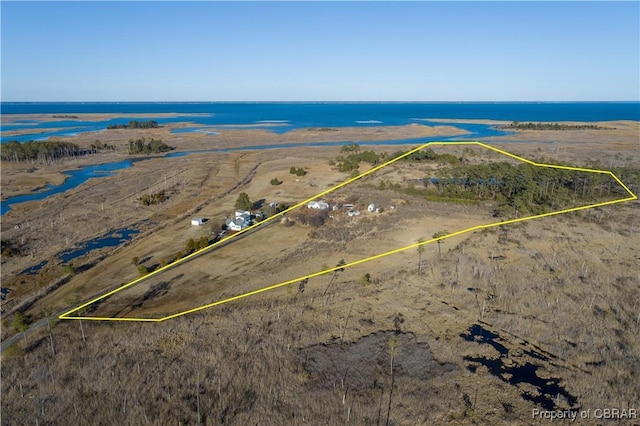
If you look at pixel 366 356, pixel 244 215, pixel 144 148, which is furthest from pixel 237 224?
pixel 144 148

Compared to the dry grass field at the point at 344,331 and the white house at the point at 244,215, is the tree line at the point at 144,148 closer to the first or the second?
the dry grass field at the point at 344,331

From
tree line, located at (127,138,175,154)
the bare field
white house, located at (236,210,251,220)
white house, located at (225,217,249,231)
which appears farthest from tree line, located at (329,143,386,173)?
tree line, located at (127,138,175,154)

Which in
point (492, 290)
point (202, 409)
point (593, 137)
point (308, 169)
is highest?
point (593, 137)

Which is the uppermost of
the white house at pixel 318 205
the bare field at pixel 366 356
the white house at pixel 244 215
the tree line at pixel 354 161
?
the tree line at pixel 354 161

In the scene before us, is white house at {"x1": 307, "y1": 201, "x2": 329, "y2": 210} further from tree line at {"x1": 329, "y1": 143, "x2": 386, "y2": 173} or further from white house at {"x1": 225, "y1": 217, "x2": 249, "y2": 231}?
tree line at {"x1": 329, "y1": 143, "x2": 386, "y2": 173}

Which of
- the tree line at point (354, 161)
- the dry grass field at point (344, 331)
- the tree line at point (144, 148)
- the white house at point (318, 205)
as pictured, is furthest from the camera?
the tree line at point (144, 148)

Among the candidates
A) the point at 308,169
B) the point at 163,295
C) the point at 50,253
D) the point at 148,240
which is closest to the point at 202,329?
the point at 163,295

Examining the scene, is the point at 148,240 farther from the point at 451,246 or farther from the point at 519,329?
the point at 519,329

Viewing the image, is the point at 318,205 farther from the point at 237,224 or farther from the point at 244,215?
the point at 237,224

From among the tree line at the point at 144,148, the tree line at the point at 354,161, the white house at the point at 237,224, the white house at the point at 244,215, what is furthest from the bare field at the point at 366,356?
the tree line at the point at 144,148
